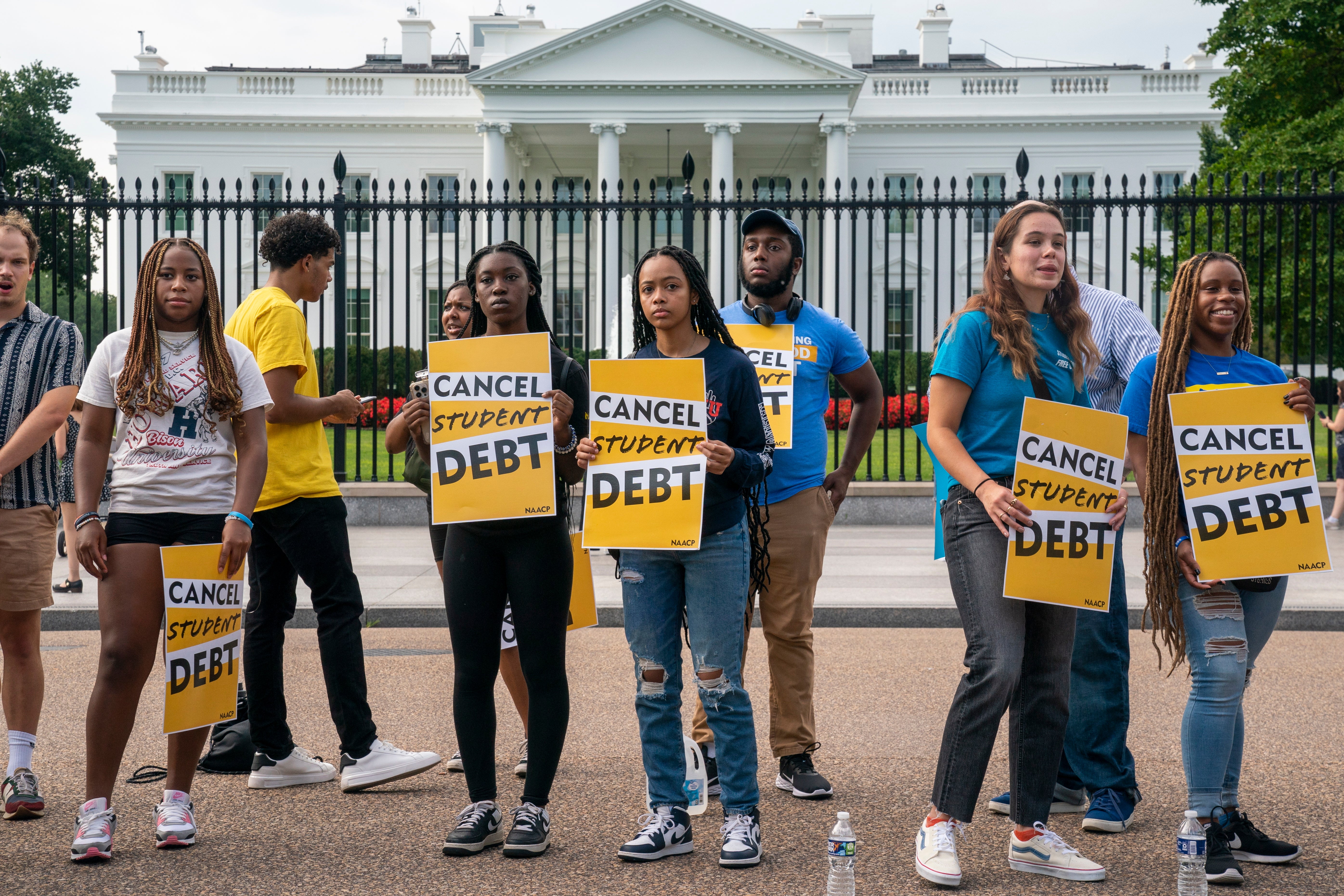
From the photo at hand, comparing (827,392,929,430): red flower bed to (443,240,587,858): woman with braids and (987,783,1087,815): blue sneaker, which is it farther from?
(443,240,587,858): woman with braids

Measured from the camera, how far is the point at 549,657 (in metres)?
3.76

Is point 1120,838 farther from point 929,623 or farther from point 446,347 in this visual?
point 929,623

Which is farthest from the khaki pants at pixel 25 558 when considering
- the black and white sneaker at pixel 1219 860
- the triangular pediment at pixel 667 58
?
the triangular pediment at pixel 667 58

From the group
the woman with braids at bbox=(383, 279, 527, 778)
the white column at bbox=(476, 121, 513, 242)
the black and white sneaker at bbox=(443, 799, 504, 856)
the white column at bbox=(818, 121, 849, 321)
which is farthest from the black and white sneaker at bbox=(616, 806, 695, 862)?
the white column at bbox=(476, 121, 513, 242)

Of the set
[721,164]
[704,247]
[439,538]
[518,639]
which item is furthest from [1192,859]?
[721,164]

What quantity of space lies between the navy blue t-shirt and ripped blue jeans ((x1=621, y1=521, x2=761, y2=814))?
0.25ft

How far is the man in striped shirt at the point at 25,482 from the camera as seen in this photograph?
403 cm

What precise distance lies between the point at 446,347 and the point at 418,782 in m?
1.70

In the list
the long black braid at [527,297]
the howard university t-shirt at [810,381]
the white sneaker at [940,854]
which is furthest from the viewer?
the howard university t-shirt at [810,381]

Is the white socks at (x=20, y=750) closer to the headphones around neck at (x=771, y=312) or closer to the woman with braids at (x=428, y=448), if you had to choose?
the woman with braids at (x=428, y=448)

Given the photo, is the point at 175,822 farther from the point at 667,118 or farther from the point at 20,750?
the point at 667,118

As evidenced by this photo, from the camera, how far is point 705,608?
3.66 meters

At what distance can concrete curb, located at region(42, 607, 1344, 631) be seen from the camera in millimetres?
7617

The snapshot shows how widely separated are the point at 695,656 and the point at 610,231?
31138 millimetres
